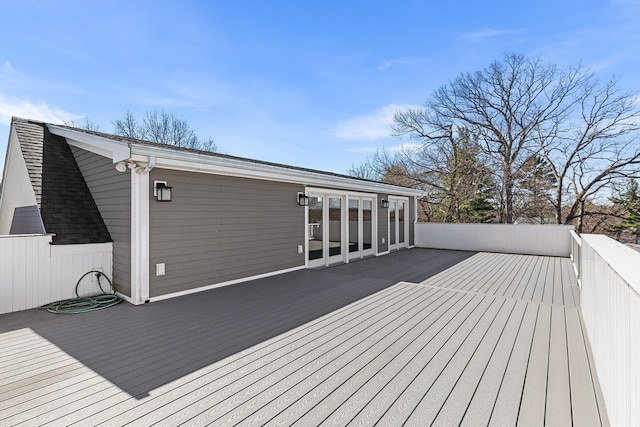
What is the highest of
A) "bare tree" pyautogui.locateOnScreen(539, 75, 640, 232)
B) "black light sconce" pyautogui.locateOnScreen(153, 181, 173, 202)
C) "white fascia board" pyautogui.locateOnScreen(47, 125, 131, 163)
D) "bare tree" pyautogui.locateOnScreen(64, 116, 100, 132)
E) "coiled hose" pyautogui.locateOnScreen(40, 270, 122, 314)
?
"bare tree" pyautogui.locateOnScreen(64, 116, 100, 132)

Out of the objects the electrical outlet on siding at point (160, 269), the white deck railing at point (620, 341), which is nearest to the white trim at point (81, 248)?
the electrical outlet on siding at point (160, 269)

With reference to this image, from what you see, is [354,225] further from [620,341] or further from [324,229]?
[620,341]

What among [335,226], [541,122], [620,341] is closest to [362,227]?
[335,226]

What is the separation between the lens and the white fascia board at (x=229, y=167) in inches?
162

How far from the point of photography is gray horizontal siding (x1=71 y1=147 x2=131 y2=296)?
14.3 feet

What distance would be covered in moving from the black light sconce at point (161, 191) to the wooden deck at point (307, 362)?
5.07 feet

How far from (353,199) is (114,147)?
18.0 feet

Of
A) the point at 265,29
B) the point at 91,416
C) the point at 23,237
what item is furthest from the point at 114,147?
the point at 265,29

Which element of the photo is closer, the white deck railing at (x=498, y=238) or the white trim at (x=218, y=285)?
the white trim at (x=218, y=285)

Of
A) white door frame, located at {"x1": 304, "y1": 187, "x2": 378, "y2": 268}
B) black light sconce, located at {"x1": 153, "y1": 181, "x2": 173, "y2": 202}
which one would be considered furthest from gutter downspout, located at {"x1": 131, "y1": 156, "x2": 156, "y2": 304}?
white door frame, located at {"x1": 304, "y1": 187, "x2": 378, "y2": 268}

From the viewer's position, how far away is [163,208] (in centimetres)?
441

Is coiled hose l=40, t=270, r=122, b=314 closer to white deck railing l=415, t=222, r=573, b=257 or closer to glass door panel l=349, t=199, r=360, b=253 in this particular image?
glass door panel l=349, t=199, r=360, b=253

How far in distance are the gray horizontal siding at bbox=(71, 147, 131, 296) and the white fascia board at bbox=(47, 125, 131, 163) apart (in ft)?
0.57

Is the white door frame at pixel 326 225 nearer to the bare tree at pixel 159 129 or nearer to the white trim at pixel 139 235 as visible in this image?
the white trim at pixel 139 235
